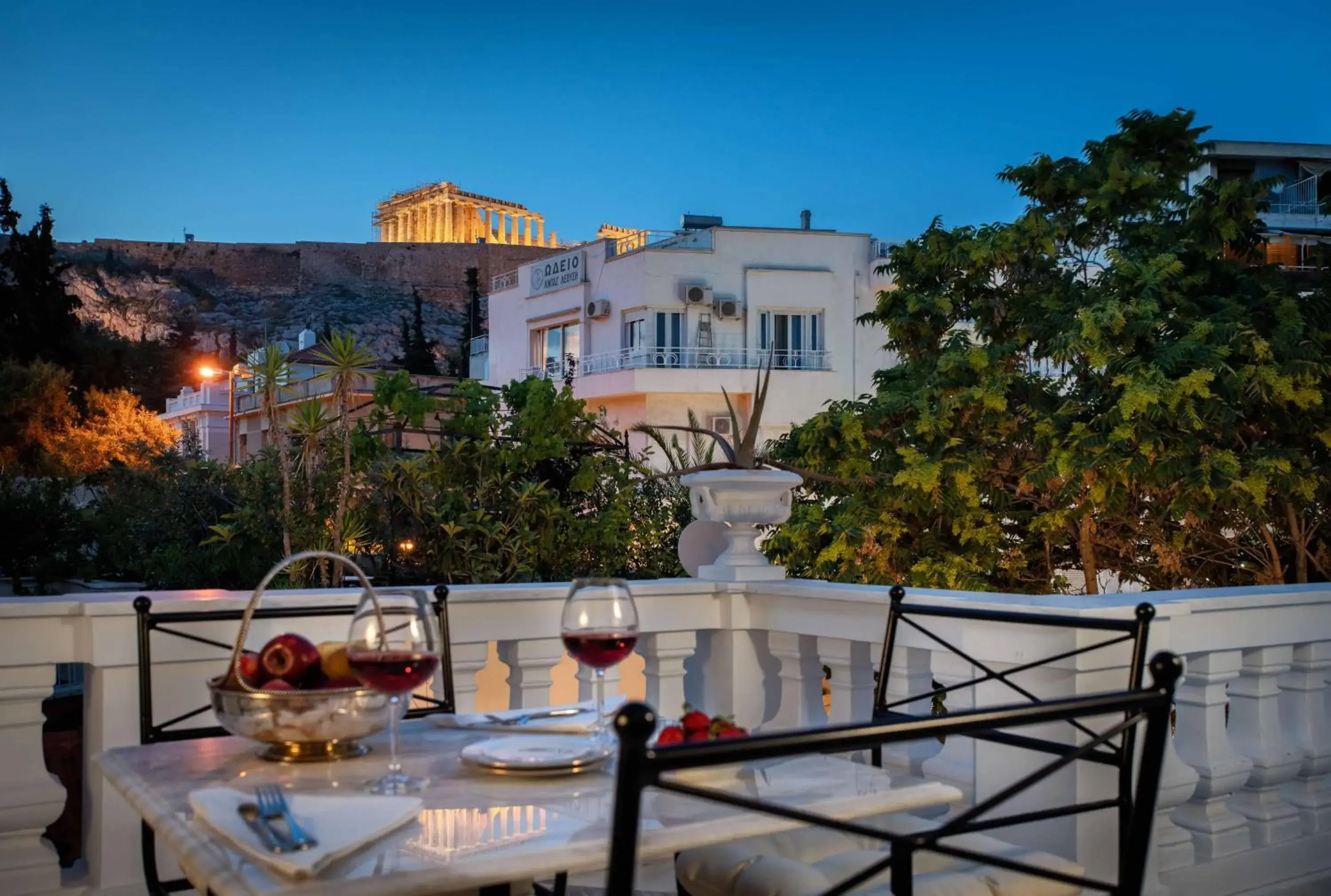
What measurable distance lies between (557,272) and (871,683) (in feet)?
71.7

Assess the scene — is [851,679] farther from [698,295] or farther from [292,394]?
[292,394]

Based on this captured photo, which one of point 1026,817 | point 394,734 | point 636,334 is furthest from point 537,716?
point 636,334

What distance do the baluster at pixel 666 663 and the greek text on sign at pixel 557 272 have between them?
68.3ft

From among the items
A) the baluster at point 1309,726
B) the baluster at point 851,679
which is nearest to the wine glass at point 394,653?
the baluster at point 851,679

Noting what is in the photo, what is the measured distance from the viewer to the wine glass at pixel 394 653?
142cm

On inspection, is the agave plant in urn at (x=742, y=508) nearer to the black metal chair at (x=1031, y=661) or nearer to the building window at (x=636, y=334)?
the black metal chair at (x=1031, y=661)

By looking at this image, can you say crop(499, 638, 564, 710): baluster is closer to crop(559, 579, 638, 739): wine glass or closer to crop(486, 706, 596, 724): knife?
crop(486, 706, 596, 724): knife

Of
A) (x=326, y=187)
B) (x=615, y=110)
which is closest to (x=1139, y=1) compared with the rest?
(x=615, y=110)

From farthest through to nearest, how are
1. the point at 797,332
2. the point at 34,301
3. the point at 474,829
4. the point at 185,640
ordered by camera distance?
1. the point at 34,301
2. the point at 797,332
3. the point at 185,640
4. the point at 474,829

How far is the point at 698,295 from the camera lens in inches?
850

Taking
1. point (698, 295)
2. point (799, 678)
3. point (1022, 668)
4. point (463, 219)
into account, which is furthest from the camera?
point (463, 219)

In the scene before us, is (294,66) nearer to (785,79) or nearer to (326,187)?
(326,187)

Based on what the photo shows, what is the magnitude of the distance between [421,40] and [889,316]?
4962 centimetres

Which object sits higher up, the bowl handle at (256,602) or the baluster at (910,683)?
the bowl handle at (256,602)
